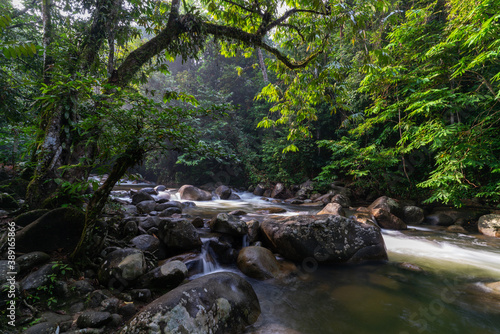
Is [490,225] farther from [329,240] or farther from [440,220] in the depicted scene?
[329,240]

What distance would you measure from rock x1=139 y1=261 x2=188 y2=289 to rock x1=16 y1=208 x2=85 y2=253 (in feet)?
4.26

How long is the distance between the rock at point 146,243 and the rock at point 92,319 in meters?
1.61

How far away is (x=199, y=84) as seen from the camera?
18859 millimetres

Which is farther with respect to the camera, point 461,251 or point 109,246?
point 461,251

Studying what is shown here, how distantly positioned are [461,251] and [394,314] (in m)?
4.12

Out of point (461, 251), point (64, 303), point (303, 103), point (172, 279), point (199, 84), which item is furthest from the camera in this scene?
point (199, 84)

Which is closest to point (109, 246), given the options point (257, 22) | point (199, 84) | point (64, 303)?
point (64, 303)

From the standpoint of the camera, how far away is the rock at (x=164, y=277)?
2.99 metres

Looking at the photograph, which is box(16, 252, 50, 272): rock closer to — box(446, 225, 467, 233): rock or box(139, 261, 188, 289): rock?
box(139, 261, 188, 289): rock

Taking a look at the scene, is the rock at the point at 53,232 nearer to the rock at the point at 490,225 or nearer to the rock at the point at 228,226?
the rock at the point at 228,226

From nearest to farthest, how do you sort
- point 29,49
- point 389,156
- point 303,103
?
point 29,49 < point 303,103 < point 389,156

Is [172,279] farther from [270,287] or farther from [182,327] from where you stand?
[270,287]

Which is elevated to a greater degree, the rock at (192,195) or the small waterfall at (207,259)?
the rock at (192,195)

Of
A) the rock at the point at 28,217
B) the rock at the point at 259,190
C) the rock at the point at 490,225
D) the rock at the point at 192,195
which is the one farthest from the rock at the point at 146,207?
the rock at the point at 490,225
